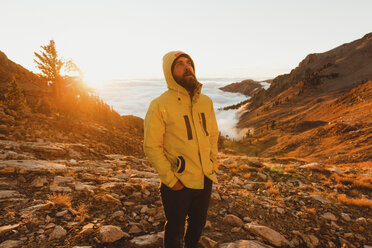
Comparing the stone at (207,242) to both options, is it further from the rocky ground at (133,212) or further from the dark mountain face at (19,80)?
the dark mountain face at (19,80)

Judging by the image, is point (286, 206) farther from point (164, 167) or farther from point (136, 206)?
point (164, 167)

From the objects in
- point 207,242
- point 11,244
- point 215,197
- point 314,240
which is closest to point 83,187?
point 11,244

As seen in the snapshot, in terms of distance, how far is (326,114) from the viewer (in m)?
35.3

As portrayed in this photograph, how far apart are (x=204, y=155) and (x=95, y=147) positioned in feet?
28.8

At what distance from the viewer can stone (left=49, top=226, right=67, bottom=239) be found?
3.10m

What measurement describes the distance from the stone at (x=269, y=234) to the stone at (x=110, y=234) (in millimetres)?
2510

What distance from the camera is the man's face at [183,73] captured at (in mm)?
2402

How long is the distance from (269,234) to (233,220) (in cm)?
76

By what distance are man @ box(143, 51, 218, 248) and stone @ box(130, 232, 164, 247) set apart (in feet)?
2.93

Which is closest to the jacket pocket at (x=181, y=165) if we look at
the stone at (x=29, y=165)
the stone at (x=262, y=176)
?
the stone at (x=29, y=165)

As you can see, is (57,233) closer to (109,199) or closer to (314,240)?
(109,199)

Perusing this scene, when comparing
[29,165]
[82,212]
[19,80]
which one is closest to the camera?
[82,212]

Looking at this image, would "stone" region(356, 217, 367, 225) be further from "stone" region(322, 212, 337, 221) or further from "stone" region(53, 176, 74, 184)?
"stone" region(53, 176, 74, 184)

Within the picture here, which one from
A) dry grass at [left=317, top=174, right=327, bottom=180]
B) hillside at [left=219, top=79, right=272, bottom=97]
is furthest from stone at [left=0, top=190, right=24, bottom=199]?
hillside at [left=219, top=79, right=272, bottom=97]
